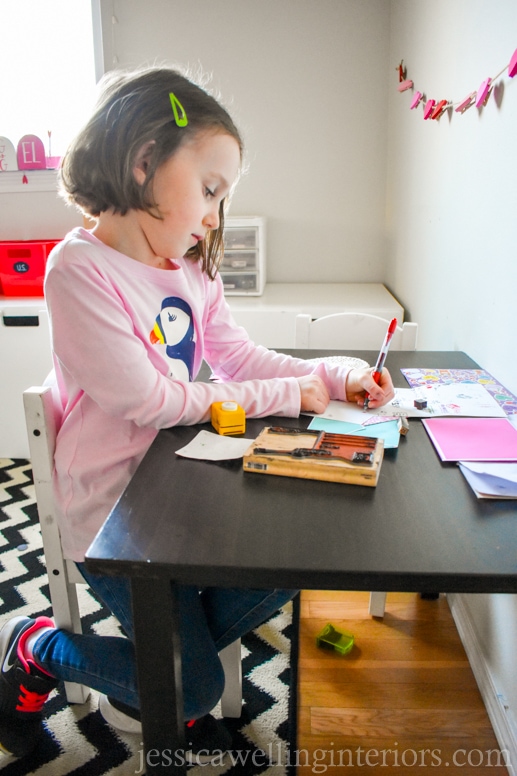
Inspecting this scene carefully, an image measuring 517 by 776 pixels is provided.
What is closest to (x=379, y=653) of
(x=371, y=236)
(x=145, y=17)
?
(x=371, y=236)

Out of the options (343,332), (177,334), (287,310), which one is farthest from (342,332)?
(177,334)

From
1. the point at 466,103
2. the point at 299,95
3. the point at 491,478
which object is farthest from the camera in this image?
the point at 299,95

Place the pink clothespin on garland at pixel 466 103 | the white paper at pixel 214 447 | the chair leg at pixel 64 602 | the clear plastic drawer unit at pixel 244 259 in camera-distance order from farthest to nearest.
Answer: the clear plastic drawer unit at pixel 244 259
the pink clothespin on garland at pixel 466 103
the chair leg at pixel 64 602
the white paper at pixel 214 447

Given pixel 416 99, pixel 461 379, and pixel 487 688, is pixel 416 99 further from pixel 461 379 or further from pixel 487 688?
pixel 487 688

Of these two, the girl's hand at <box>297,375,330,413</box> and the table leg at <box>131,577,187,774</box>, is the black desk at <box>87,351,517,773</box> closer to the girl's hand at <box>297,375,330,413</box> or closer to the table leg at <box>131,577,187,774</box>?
the table leg at <box>131,577,187,774</box>

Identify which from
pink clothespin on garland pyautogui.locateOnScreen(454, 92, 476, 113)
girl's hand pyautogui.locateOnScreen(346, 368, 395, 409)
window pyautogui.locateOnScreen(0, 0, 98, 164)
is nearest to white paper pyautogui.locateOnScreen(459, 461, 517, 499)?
girl's hand pyautogui.locateOnScreen(346, 368, 395, 409)

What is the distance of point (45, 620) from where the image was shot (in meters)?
1.15

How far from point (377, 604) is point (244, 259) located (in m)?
1.33

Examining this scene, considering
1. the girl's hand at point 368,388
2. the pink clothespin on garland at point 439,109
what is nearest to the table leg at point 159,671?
the girl's hand at point 368,388

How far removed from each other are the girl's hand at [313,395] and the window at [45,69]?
1950 mm

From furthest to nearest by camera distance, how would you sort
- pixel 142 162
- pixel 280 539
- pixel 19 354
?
pixel 19 354, pixel 142 162, pixel 280 539

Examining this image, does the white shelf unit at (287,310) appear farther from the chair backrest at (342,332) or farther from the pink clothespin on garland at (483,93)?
the pink clothespin on garland at (483,93)

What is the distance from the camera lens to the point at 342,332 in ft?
5.30

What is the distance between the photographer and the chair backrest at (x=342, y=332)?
5.21ft
